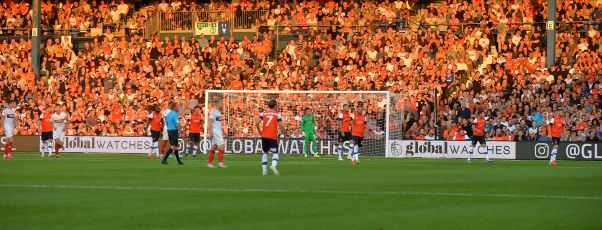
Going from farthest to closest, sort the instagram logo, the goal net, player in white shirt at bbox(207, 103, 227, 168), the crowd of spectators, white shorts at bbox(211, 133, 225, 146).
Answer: the goal net < the crowd of spectators < the instagram logo < white shorts at bbox(211, 133, 225, 146) < player in white shirt at bbox(207, 103, 227, 168)

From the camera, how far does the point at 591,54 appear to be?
4372 cm

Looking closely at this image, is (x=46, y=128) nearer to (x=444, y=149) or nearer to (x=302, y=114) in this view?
(x=302, y=114)

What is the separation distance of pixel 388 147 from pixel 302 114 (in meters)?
A: 3.94

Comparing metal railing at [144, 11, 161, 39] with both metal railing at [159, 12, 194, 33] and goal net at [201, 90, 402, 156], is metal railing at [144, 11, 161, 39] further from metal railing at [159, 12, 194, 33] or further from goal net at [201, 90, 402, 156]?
goal net at [201, 90, 402, 156]

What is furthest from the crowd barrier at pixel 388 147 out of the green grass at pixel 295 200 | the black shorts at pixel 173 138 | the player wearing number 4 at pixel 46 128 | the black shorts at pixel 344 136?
the green grass at pixel 295 200

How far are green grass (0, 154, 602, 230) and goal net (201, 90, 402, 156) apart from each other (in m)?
15.9

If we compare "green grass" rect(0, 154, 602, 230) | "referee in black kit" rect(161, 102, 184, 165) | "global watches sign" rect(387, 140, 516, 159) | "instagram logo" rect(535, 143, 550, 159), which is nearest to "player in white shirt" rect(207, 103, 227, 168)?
"referee in black kit" rect(161, 102, 184, 165)

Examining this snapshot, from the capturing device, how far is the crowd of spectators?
140 feet

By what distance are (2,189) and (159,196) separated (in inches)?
129

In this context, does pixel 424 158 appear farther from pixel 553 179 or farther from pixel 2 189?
pixel 2 189

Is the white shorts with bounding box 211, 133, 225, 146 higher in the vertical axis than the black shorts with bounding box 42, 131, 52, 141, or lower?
higher

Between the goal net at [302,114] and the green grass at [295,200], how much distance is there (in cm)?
1591

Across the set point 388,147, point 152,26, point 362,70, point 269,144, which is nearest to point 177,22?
point 152,26

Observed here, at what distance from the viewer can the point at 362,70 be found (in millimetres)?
46750
